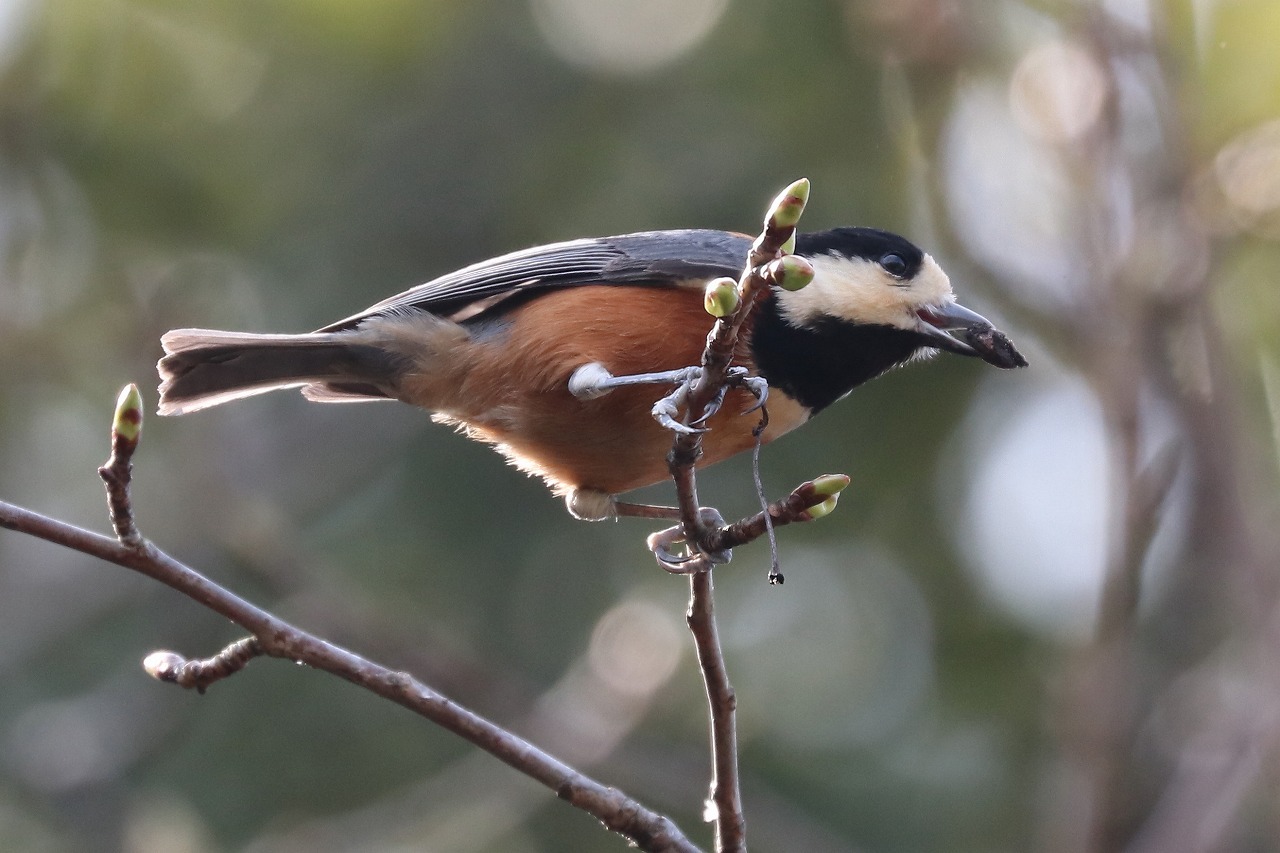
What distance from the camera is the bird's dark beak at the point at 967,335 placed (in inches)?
158

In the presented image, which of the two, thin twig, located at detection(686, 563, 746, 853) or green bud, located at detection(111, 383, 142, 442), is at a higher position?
green bud, located at detection(111, 383, 142, 442)

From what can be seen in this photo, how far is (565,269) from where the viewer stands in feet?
15.1

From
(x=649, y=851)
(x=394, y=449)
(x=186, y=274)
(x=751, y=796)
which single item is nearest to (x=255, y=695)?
(x=394, y=449)

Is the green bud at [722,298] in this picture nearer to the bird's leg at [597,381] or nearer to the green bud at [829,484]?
the green bud at [829,484]

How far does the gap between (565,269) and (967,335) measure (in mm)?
1309

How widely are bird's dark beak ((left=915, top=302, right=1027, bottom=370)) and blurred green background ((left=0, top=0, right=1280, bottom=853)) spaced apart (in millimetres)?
753

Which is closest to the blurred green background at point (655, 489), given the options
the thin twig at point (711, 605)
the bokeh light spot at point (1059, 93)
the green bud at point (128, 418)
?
the bokeh light spot at point (1059, 93)

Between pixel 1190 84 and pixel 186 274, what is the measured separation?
5021 millimetres

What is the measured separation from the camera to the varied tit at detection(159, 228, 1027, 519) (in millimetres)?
4227

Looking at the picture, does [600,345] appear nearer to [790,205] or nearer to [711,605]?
[711,605]

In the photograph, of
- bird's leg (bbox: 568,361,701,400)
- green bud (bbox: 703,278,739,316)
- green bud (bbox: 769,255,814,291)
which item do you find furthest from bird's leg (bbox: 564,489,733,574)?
green bud (bbox: 769,255,814,291)

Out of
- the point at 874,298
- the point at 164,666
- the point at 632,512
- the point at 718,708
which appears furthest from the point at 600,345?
the point at 164,666

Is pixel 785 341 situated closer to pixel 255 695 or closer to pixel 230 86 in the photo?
pixel 255 695

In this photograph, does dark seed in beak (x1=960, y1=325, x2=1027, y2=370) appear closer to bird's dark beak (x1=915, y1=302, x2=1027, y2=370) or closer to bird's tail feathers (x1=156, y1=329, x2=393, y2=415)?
bird's dark beak (x1=915, y1=302, x2=1027, y2=370)
